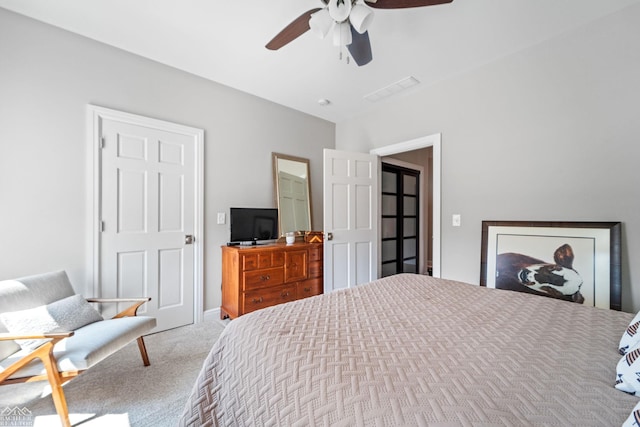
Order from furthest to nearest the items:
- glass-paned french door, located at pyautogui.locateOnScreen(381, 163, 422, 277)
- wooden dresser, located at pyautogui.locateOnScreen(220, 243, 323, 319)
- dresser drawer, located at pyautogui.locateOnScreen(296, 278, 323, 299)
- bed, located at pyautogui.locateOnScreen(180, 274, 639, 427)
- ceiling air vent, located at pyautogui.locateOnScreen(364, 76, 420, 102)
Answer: glass-paned french door, located at pyautogui.locateOnScreen(381, 163, 422, 277) → dresser drawer, located at pyautogui.locateOnScreen(296, 278, 323, 299) → ceiling air vent, located at pyautogui.locateOnScreen(364, 76, 420, 102) → wooden dresser, located at pyautogui.locateOnScreen(220, 243, 323, 319) → bed, located at pyautogui.locateOnScreen(180, 274, 639, 427)

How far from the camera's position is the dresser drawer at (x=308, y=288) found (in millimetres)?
3102

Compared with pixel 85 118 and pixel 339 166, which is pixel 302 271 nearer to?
pixel 339 166

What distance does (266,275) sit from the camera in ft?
9.20

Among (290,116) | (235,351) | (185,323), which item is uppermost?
(290,116)

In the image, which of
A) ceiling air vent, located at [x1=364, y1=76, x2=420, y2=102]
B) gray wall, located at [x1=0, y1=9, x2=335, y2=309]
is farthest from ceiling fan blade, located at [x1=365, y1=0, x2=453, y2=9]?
gray wall, located at [x1=0, y1=9, x2=335, y2=309]

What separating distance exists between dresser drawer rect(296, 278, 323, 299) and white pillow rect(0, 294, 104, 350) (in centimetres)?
185

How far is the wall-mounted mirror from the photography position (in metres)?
3.44

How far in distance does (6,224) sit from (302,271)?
8.39 feet

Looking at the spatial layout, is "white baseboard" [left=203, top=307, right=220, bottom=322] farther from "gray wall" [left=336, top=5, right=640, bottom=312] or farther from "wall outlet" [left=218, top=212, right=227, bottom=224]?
"gray wall" [left=336, top=5, right=640, bottom=312]

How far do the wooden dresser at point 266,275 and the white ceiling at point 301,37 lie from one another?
193 cm

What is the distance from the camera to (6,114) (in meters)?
1.93

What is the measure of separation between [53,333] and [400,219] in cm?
439

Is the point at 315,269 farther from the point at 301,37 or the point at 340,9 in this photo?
the point at 340,9

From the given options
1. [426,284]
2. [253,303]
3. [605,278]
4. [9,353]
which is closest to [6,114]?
[9,353]
